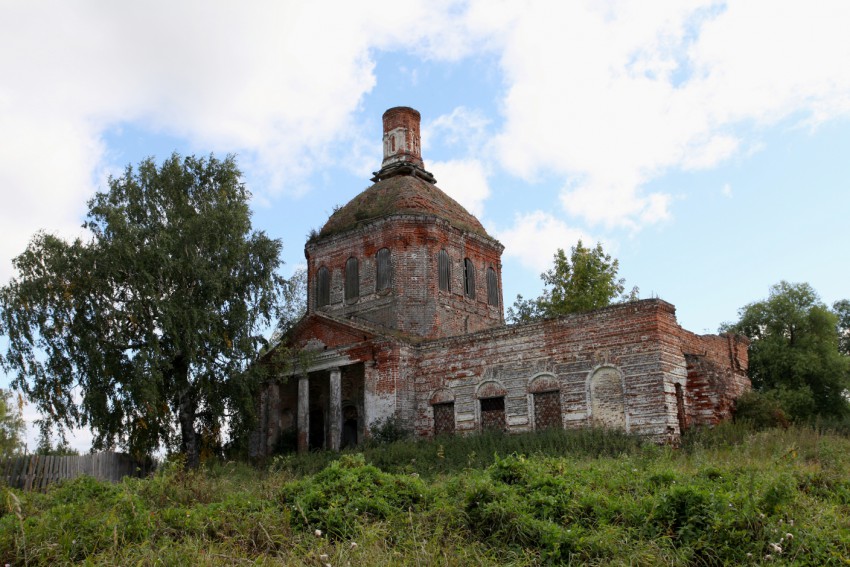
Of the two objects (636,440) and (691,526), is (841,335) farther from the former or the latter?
(691,526)

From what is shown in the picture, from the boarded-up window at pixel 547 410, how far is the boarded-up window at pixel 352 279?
9.26 meters

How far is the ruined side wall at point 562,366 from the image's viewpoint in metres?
19.5

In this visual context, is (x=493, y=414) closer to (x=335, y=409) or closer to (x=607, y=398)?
(x=607, y=398)

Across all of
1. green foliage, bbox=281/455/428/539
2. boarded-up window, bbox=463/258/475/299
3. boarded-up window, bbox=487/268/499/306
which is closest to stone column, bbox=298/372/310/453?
boarded-up window, bbox=463/258/475/299

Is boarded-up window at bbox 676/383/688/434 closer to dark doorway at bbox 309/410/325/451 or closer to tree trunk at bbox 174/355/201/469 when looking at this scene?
dark doorway at bbox 309/410/325/451

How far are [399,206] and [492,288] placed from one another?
525cm

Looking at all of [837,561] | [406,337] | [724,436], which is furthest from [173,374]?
[837,561]

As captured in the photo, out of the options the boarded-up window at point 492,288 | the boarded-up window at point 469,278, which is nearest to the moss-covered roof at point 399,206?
the boarded-up window at point 469,278

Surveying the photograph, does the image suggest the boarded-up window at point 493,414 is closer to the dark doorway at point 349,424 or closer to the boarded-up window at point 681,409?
the boarded-up window at point 681,409

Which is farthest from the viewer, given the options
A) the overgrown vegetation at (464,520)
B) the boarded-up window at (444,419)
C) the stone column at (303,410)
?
the stone column at (303,410)

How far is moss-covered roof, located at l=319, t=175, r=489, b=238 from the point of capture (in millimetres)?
27984

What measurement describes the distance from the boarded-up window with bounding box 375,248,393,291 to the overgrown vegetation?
16111 mm

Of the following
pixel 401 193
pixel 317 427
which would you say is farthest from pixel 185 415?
pixel 401 193

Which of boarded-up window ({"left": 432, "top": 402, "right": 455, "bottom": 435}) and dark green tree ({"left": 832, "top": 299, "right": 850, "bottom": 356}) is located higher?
dark green tree ({"left": 832, "top": 299, "right": 850, "bottom": 356})
